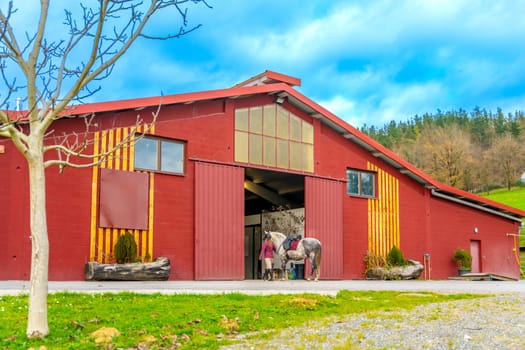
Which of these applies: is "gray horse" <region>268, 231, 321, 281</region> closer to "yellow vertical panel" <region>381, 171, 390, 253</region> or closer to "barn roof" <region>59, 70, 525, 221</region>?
"yellow vertical panel" <region>381, 171, 390, 253</region>

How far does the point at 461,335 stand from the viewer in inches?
316

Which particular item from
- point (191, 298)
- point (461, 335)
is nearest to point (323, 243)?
point (191, 298)

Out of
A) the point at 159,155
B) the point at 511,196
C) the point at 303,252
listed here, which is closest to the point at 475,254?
the point at 303,252

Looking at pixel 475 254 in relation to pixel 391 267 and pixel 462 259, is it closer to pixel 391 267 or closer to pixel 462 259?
pixel 462 259

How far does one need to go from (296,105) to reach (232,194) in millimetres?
4488

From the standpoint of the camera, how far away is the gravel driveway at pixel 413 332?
301 inches

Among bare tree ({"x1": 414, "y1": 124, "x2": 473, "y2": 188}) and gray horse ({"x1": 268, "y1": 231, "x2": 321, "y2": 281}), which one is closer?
gray horse ({"x1": 268, "y1": 231, "x2": 321, "y2": 281})

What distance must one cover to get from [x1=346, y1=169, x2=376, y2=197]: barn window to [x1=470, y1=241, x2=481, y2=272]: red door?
20.7ft

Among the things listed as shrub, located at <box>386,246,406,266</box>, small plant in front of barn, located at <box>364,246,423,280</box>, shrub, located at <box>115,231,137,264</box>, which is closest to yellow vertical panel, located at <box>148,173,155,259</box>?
shrub, located at <box>115,231,137,264</box>

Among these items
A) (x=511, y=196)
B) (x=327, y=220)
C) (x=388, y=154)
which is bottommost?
(x=327, y=220)

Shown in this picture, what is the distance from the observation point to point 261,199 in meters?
27.1

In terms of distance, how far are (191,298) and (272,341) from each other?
349 centimetres

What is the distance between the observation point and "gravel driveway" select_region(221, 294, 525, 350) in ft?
25.1

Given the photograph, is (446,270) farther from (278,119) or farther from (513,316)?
(513,316)
